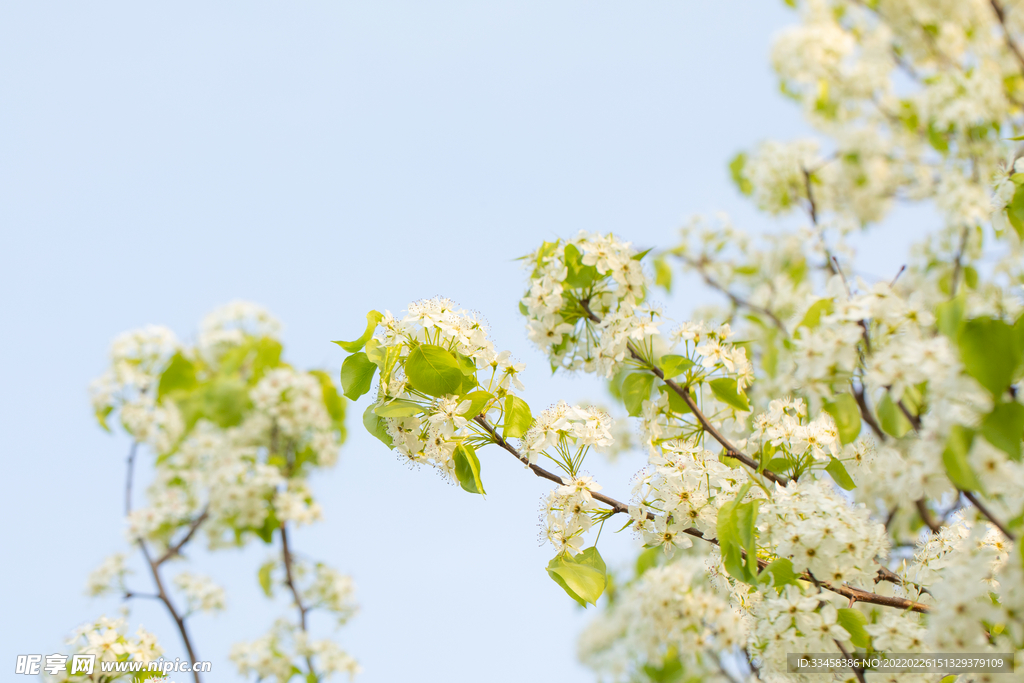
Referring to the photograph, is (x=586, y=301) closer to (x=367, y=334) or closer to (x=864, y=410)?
(x=367, y=334)

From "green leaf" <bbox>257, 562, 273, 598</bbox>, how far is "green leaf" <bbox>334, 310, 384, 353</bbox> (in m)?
3.80

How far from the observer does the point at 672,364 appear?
2428mm

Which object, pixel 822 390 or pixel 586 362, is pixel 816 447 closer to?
pixel 822 390

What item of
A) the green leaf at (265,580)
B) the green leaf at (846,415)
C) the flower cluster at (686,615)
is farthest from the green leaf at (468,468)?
the green leaf at (265,580)

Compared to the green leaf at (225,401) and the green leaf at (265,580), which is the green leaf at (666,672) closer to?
the green leaf at (265,580)

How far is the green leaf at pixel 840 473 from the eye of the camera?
2420mm

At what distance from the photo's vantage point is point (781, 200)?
19.0 feet

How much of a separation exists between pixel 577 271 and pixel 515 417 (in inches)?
28.1

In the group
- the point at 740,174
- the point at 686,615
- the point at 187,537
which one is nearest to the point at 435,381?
the point at 686,615

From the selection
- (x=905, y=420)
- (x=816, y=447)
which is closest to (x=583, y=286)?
(x=816, y=447)

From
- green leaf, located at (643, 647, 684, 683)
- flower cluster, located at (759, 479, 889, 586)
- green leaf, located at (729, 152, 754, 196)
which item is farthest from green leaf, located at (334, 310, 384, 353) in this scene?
green leaf, located at (643, 647, 684, 683)

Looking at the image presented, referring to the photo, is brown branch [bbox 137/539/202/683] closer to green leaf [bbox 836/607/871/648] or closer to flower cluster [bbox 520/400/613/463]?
flower cluster [bbox 520/400/613/463]

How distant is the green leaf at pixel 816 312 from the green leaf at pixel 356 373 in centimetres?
131

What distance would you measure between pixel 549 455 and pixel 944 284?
14.6 ft
